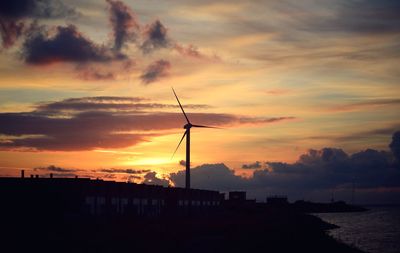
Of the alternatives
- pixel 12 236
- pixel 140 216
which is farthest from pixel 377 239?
pixel 12 236

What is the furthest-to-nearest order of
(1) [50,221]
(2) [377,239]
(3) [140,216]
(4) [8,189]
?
(2) [377,239] → (3) [140,216] → (4) [8,189] → (1) [50,221]

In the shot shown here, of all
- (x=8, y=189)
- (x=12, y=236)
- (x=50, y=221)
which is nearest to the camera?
(x=12, y=236)

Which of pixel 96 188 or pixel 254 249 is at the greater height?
pixel 96 188

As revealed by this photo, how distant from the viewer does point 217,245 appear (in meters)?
66.5

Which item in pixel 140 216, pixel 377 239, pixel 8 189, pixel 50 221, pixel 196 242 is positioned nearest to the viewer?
pixel 196 242

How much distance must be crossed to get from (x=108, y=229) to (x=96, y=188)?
45.7ft

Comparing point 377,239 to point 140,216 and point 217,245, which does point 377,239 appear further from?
point 217,245

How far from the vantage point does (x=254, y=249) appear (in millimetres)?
72250

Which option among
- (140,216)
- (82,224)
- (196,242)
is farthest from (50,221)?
(140,216)

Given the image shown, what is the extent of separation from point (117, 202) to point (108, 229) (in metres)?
19.8

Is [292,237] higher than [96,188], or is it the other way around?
[96,188]

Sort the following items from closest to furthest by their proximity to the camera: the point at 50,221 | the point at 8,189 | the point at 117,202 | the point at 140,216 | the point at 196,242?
the point at 196,242 → the point at 50,221 → the point at 8,189 → the point at 117,202 → the point at 140,216

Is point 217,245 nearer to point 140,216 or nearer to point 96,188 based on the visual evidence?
point 96,188

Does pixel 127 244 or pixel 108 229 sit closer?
pixel 127 244
